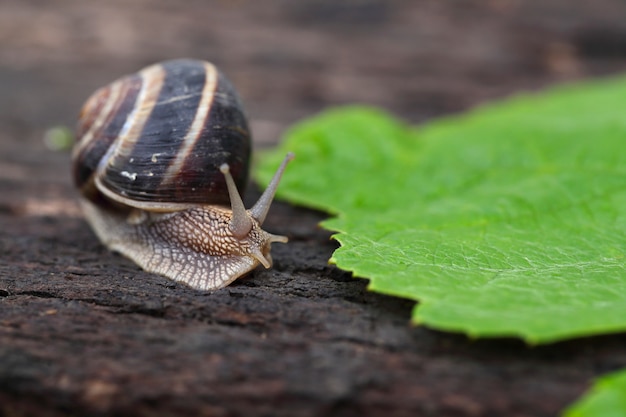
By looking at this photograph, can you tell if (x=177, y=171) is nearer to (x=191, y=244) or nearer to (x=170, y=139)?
(x=170, y=139)

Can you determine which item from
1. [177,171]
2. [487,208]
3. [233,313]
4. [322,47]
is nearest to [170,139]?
[177,171]

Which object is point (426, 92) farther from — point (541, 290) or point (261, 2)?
point (541, 290)

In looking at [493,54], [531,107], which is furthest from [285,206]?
[493,54]

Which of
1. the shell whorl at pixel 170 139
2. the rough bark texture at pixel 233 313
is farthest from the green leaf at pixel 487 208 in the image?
the shell whorl at pixel 170 139

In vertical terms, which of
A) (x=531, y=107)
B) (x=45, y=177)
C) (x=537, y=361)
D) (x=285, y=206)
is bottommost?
(x=45, y=177)

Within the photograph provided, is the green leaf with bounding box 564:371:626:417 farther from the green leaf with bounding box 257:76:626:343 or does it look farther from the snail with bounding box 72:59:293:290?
the snail with bounding box 72:59:293:290

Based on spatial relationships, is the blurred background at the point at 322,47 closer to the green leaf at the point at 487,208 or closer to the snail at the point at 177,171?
the green leaf at the point at 487,208

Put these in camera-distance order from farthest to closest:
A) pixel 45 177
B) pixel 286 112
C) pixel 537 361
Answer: pixel 286 112, pixel 45 177, pixel 537 361
